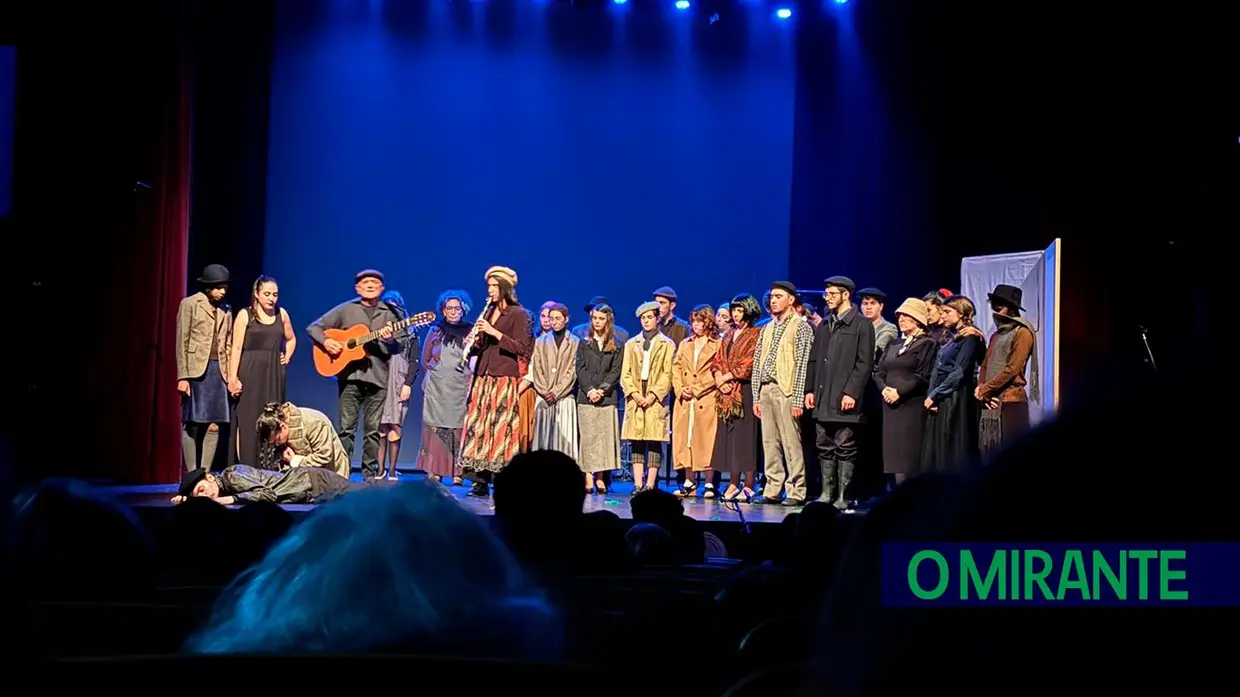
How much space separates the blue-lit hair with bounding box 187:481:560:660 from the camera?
109cm

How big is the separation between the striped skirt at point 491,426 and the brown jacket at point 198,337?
2007 millimetres

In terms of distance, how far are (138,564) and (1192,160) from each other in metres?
8.16

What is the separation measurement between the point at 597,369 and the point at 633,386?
1.67ft

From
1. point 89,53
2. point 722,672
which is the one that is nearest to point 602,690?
point 722,672

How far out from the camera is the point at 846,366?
9109 mm

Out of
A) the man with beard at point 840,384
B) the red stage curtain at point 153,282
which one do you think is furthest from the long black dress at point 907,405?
the red stage curtain at point 153,282

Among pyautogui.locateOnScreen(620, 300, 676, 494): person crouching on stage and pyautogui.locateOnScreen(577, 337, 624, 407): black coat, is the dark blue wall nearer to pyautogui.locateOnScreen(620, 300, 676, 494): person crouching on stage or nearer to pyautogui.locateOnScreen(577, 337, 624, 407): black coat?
pyautogui.locateOnScreen(620, 300, 676, 494): person crouching on stage

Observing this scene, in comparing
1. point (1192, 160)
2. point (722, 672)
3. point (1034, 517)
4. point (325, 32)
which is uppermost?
point (325, 32)

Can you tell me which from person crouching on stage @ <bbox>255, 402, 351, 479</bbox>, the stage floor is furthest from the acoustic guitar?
the stage floor

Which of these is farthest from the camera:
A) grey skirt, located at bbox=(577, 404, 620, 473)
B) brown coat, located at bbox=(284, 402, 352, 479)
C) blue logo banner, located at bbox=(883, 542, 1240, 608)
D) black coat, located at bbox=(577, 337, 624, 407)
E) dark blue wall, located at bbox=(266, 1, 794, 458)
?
dark blue wall, located at bbox=(266, 1, 794, 458)

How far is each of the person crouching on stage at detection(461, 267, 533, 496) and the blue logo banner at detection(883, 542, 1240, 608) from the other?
911 centimetres

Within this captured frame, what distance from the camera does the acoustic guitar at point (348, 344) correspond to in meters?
9.70

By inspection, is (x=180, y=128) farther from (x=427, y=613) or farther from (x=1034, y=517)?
(x=1034, y=517)

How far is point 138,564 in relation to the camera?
196 cm
